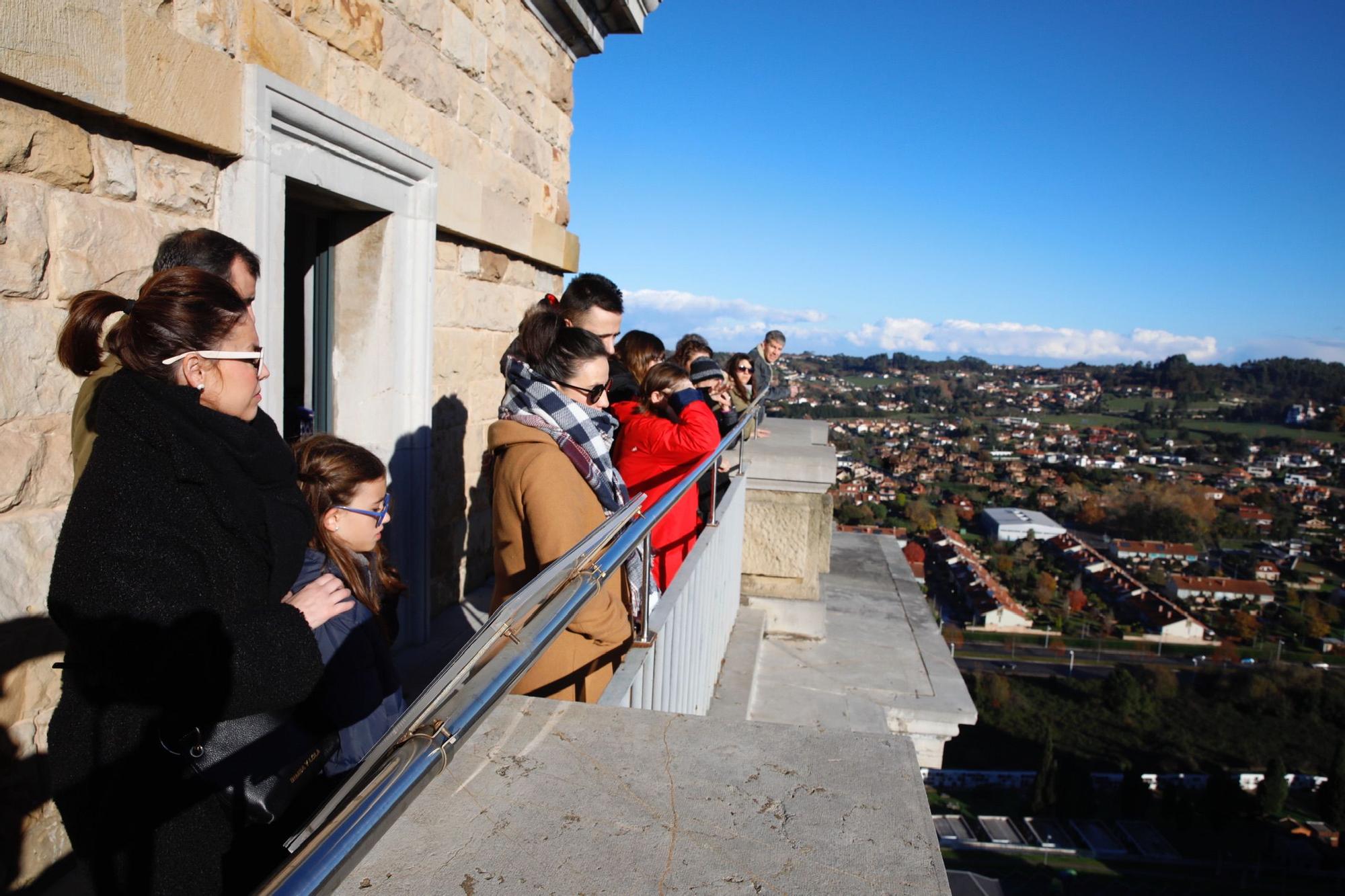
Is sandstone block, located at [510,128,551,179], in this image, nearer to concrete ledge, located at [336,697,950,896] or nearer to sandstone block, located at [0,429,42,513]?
sandstone block, located at [0,429,42,513]

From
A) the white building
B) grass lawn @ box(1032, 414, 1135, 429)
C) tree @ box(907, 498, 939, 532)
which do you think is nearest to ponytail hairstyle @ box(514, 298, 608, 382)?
tree @ box(907, 498, 939, 532)

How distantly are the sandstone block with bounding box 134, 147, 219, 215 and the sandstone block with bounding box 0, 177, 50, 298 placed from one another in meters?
0.32

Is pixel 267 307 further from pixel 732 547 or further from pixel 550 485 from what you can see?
pixel 732 547

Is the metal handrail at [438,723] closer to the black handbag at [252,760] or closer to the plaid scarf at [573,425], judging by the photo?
the black handbag at [252,760]

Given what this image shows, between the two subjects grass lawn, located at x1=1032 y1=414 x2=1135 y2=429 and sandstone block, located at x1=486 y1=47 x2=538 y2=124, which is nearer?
sandstone block, located at x1=486 y1=47 x2=538 y2=124

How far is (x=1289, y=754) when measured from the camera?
24531 millimetres

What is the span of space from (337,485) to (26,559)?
64cm

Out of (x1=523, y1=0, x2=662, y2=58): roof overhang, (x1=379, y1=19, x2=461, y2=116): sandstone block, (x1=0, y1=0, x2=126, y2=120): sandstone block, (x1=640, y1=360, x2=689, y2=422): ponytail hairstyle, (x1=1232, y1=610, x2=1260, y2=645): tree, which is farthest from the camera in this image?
(x1=1232, y1=610, x2=1260, y2=645): tree

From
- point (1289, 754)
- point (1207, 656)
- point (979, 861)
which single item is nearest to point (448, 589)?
point (979, 861)

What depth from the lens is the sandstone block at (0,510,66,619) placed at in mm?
1665

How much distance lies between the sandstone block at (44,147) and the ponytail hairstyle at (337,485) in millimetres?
766

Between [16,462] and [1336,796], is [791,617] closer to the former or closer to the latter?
[16,462]

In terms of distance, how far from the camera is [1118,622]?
32.6 metres

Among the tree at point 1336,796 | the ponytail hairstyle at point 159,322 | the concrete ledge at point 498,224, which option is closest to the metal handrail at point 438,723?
the ponytail hairstyle at point 159,322
